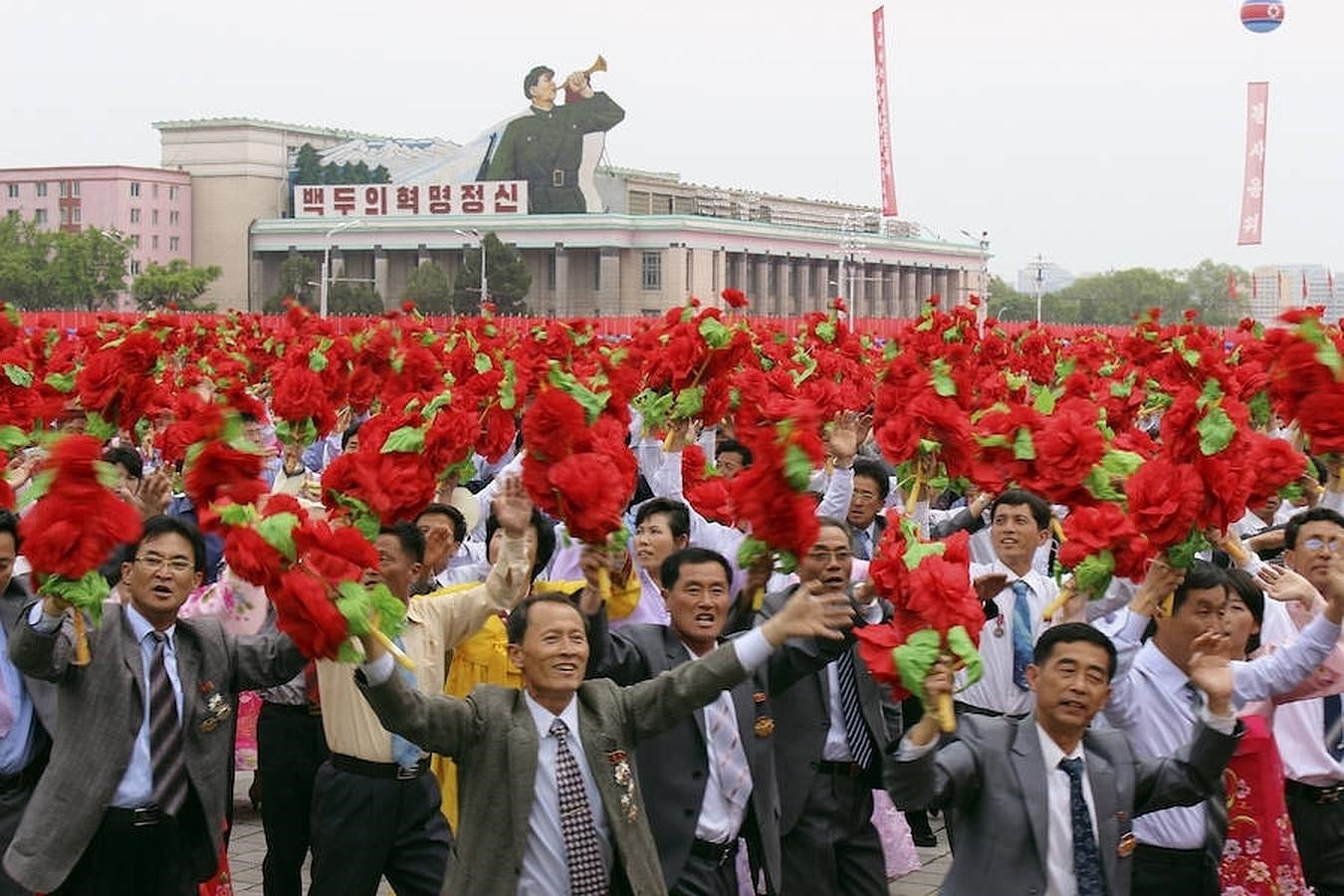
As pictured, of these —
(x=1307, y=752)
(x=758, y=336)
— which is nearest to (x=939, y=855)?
(x=1307, y=752)

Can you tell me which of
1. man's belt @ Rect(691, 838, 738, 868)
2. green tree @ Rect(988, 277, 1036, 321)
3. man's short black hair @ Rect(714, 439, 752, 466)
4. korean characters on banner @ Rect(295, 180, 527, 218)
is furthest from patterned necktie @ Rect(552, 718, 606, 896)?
green tree @ Rect(988, 277, 1036, 321)

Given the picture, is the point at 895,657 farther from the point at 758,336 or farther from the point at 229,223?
the point at 229,223

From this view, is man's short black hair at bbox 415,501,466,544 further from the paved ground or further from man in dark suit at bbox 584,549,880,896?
man in dark suit at bbox 584,549,880,896

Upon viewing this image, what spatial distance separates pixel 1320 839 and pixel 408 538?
3093mm

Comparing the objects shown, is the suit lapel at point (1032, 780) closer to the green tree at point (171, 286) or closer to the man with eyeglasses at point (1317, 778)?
the man with eyeglasses at point (1317, 778)

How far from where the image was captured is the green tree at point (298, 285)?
2723 inches

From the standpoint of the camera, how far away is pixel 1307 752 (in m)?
6.13

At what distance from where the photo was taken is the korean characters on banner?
79875 mm

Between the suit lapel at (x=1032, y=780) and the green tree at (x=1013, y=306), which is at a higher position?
the green tree at (x=1013, y=306)

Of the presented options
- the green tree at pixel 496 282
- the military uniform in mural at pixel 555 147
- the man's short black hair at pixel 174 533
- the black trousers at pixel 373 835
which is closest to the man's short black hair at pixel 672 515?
the black trousers at pixel 373 835

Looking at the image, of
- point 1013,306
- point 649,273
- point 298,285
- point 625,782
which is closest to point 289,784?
point 625,782

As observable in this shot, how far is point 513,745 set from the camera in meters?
4.74

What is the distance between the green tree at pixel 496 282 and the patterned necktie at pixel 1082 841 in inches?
2442

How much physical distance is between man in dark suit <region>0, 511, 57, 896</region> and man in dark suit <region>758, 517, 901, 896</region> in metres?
2.28
